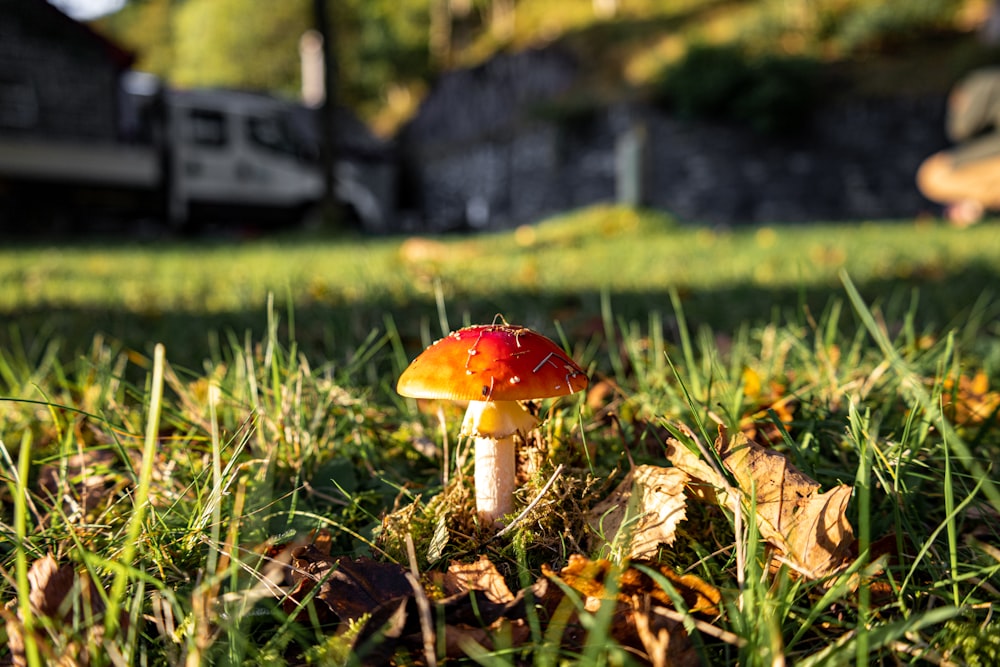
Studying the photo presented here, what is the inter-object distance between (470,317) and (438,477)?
3.55ft

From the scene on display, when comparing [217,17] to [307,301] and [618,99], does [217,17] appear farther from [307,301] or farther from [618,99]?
[307,301]

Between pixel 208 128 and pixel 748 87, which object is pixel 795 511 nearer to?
pixel 748 87

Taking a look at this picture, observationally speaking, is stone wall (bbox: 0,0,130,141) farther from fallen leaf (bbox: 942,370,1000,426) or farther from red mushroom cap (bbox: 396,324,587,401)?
fallen leaf (bbox: 942,370,1000,426)

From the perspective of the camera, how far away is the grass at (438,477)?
75 cm

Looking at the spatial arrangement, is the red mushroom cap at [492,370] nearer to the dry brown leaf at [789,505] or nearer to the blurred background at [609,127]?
the dry brown leaf at [789,505]

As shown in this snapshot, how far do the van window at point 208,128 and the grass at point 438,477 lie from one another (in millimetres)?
12716

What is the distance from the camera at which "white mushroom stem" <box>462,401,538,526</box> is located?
0.98 meters

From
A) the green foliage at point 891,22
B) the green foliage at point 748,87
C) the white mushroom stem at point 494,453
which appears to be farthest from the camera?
the green foliage at point 891,22

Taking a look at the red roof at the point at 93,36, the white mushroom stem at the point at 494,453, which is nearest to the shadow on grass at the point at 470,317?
the white mushroom stem at the point at 494,453

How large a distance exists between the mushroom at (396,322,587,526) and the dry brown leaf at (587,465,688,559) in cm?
14

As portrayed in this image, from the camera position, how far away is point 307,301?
10.4 feet

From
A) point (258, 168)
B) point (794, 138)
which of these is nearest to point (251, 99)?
point (258, 168)

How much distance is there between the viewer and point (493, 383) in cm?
89

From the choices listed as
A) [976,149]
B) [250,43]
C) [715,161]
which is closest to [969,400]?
[976,149]
